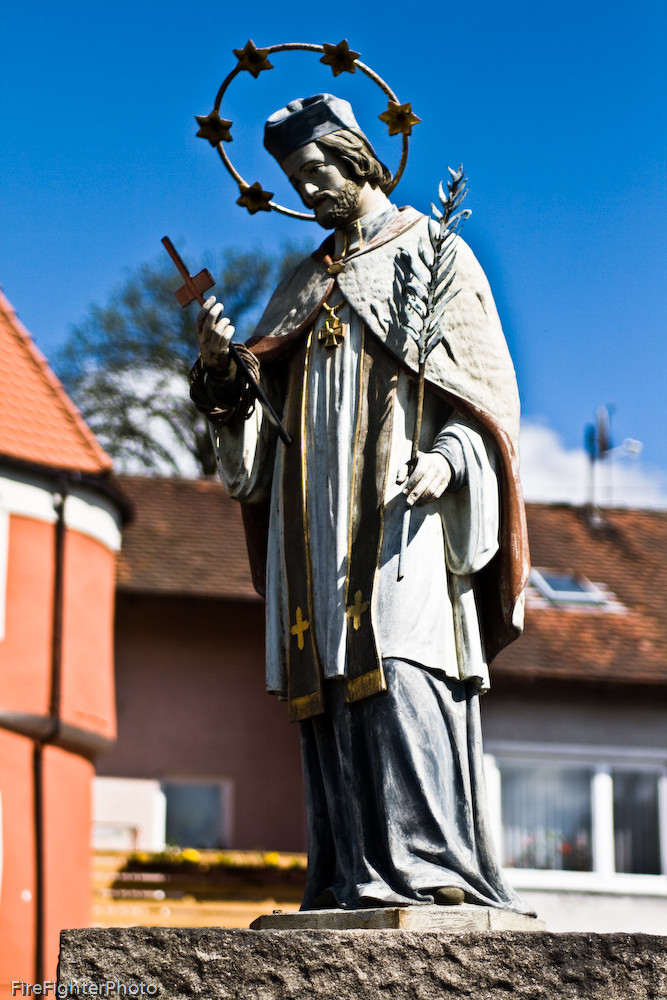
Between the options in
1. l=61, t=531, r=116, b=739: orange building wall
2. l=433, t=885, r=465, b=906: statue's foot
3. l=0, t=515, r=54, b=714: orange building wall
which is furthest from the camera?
l=61, t=531, r=116, b=739: orange building wall

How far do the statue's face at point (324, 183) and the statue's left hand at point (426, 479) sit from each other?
1022 millimetres

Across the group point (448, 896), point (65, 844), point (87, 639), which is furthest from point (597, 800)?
point (448, 896)

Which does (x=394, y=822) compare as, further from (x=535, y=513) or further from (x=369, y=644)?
(x=535, y=513)

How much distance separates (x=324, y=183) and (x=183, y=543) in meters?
21.3

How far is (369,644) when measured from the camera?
19.2ft

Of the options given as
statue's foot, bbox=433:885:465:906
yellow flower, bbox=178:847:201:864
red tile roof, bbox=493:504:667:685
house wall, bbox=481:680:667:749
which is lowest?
statue's foot, bbox=433:885:465:906

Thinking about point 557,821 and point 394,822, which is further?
point 557,821

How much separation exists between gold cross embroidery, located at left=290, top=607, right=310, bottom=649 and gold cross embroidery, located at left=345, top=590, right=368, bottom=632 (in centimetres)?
19

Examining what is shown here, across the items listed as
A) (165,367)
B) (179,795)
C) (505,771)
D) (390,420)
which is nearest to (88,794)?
(179,795)

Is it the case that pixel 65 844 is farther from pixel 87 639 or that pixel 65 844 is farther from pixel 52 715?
pixel 87 639

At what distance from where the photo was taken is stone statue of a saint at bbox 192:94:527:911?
579 centimetres

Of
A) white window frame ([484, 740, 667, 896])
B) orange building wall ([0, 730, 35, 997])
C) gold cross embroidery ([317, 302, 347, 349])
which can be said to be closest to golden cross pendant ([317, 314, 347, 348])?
gold cross embroidery ([317, 302, 347, 349])

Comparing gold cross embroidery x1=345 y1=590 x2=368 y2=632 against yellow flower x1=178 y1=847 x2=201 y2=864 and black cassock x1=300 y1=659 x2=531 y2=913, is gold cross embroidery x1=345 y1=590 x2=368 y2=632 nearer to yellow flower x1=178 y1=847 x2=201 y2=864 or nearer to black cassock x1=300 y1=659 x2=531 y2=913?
black cassock x1=300 y1=659 x2=531 y2=913

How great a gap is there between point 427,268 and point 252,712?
21244mm
